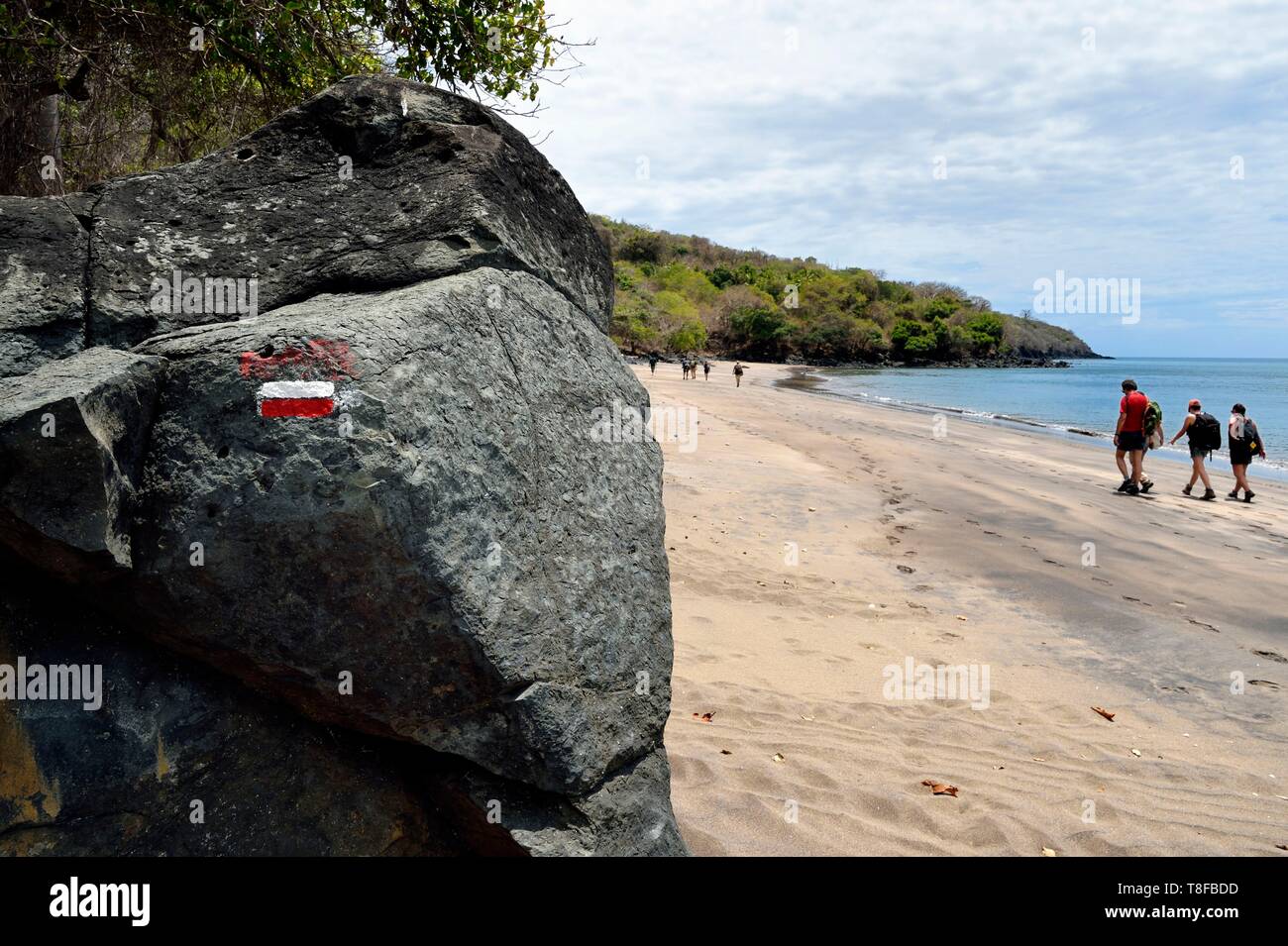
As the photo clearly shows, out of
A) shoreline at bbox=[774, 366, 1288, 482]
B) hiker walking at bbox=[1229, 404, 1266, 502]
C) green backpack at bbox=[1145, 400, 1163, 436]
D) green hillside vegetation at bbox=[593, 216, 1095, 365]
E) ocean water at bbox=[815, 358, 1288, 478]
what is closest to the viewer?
green backpack at bbox=[1145, 400, 1163, 436]

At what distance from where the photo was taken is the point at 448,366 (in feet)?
9.12

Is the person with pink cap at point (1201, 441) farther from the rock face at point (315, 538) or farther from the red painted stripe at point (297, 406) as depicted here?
the red painted stripe at point (297, 406)

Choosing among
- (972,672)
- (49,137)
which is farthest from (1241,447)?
(49,137)

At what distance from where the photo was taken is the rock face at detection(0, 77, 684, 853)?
244cm

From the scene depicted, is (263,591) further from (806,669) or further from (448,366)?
(806,669)

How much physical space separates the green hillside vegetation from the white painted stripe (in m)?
60.4

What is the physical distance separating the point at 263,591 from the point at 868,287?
10368cm

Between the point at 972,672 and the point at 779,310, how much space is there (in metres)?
79.1

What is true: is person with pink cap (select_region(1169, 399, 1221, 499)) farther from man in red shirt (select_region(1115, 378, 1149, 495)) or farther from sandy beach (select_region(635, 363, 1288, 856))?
sandy beach (select_region(635, 363, 1288, 856))

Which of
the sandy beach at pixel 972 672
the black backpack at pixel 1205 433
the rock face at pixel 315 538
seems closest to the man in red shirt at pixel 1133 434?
the black backpack at pixel 1205 433

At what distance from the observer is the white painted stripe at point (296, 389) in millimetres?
2471

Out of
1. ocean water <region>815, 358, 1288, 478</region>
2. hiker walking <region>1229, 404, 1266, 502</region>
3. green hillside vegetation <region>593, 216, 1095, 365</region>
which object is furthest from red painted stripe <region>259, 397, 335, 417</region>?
green hillside vegetation <region>593, 216, 1095, 365</region>

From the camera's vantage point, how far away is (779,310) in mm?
82750

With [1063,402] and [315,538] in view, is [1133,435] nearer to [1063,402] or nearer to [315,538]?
[315,538]
